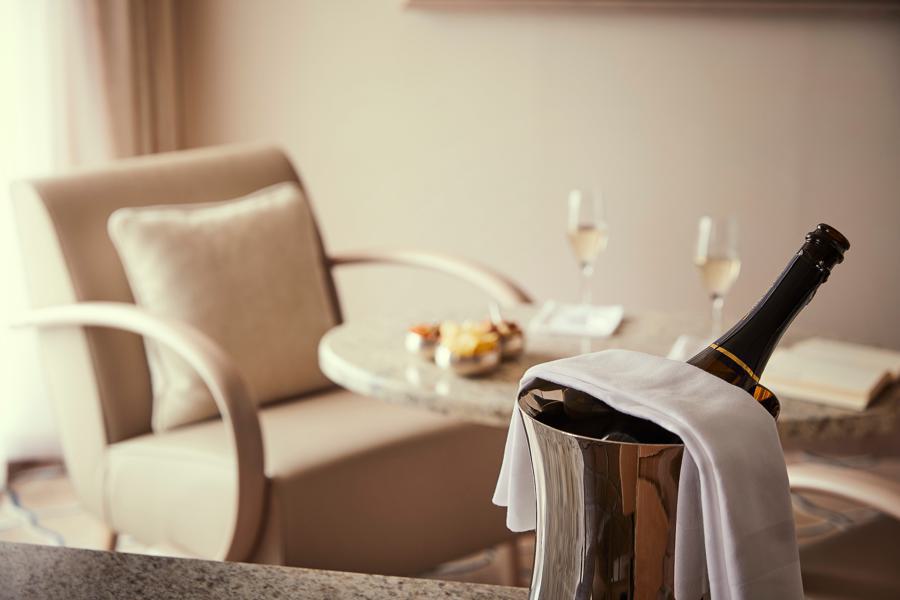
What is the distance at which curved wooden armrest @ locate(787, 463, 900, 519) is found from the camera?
1.42 meters

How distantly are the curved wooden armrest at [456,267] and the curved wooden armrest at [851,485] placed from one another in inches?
36.4

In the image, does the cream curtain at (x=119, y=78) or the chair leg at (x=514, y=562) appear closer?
the chair leg at (x=514, y=562)

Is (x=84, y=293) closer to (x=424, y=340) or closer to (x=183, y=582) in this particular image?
(x=424, y=340)

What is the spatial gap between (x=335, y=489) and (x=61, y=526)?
1204mm

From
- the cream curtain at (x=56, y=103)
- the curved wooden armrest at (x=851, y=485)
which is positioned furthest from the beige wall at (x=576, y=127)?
the curved wooden armrest at (x=851, y=485)

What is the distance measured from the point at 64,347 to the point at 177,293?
25 centimetres

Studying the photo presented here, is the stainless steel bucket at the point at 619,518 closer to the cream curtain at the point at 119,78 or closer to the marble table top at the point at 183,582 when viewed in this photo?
the marble table top at the point at 183,582

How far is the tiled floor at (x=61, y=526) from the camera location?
2.66 metres

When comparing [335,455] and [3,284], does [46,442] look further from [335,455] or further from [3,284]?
[335,455]

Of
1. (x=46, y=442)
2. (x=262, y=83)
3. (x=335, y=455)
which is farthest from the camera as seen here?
(x=262, y=83)

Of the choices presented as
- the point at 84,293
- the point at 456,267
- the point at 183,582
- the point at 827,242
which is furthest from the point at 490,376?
the point at 827,242

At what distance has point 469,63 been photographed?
3.42 metres

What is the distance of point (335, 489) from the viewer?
202 centimetres

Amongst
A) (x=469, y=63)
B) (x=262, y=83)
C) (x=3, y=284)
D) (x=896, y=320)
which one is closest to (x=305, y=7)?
(x=262, y=83)
